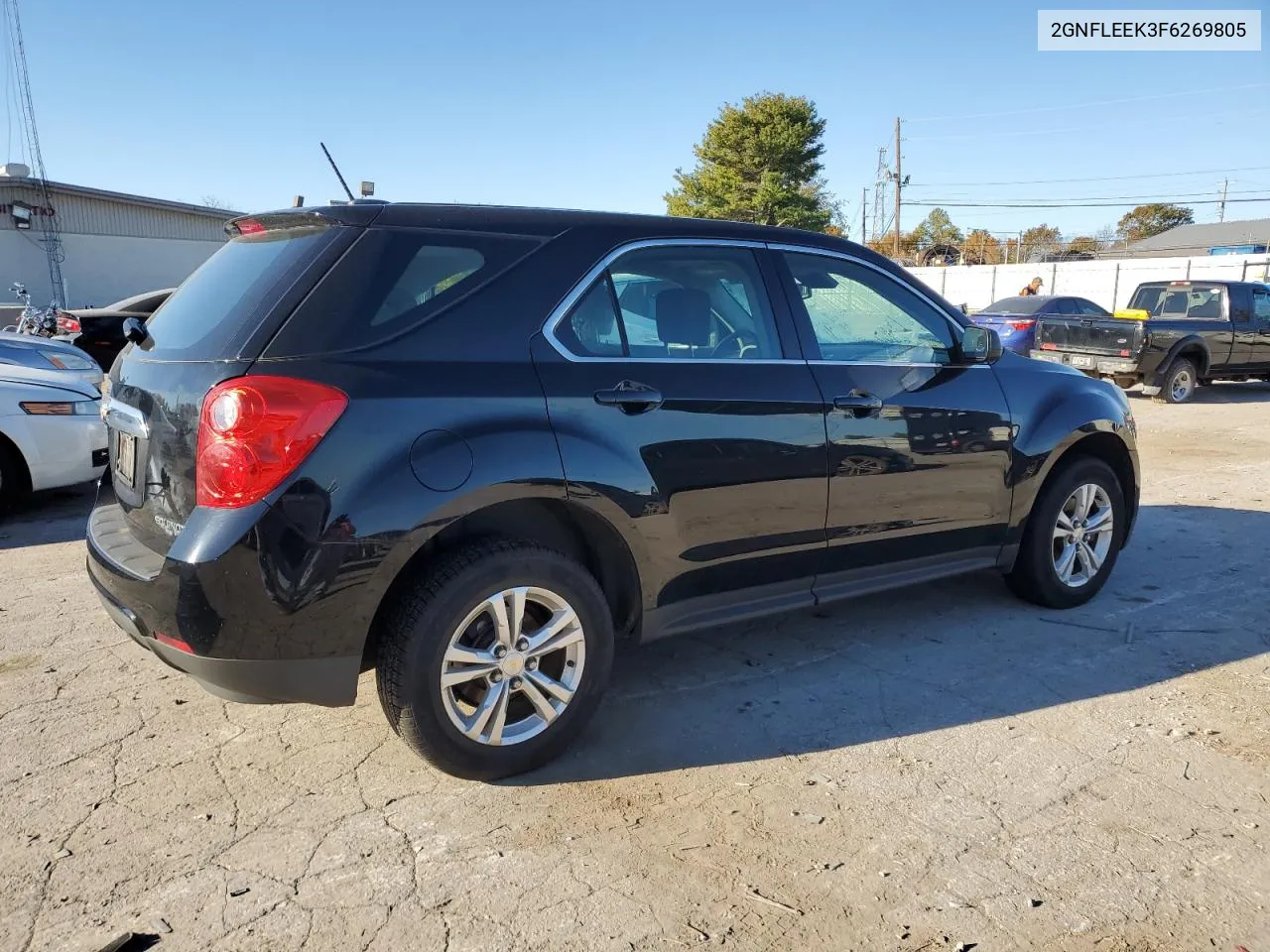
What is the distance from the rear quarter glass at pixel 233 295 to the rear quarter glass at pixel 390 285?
12 centimetres

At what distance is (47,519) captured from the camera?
6.62 meters

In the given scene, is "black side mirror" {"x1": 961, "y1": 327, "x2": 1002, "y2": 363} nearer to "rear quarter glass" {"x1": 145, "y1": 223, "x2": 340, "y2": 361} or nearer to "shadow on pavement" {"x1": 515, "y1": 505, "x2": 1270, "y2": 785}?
"shadow on pavement" {"x1": 515, "y1": 505, "x2": 1270, "y2": 785}

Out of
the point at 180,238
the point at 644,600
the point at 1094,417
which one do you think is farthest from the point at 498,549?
the point at 180,238

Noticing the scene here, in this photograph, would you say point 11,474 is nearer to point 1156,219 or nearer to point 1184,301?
point 1184,301

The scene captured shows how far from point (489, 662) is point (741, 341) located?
62.1 inches


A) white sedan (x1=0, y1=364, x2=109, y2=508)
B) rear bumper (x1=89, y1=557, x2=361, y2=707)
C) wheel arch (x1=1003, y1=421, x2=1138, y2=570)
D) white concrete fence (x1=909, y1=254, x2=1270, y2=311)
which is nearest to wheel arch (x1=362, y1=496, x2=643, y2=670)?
rear bumper (x1=89, y1=557, x2=361, y2=707)

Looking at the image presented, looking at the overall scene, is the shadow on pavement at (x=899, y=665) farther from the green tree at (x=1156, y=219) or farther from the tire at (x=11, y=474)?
the green tree at (x=1156, y=219)

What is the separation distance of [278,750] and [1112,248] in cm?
7989

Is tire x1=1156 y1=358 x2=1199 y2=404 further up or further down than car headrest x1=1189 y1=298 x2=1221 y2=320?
further down

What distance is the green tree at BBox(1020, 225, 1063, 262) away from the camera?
6989cm

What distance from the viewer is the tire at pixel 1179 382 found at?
13828 mm

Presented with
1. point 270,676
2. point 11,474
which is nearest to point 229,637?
point 270,676

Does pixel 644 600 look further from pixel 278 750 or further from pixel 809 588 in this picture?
pixel 278 750

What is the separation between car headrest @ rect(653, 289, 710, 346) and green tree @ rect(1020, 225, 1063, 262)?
7217 cm
